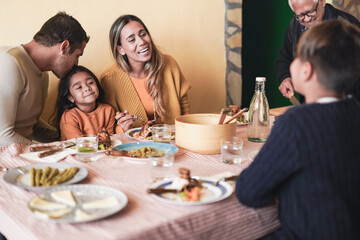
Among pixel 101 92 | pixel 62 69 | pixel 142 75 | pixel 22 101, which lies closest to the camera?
pixel 22 101

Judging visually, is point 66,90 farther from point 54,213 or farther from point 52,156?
point 54,213

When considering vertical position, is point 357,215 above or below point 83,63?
below

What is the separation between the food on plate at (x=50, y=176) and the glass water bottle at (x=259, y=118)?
91 cm

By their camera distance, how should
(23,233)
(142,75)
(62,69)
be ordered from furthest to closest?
(142,75), (62,69), (23,233)

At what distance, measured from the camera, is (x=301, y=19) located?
256 centimetres

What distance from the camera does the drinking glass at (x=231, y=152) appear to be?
1574mm

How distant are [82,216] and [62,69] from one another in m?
1.53

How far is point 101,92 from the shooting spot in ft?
8.48

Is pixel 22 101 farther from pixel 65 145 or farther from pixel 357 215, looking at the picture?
pixel 357 215

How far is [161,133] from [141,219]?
2.70 feet

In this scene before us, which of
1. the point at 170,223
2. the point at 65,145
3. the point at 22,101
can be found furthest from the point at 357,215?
the point at 22,101

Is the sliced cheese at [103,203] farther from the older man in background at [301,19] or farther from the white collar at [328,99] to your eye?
the older man in background at [301,19]

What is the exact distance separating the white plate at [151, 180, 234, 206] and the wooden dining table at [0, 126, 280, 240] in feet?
0.05

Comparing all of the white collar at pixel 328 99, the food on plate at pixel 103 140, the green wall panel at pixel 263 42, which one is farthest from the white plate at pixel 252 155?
the green wall panel at pixel 263 42
